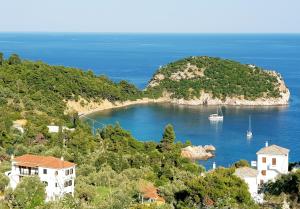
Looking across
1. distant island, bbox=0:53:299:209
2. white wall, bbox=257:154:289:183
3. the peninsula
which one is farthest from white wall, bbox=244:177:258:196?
the peninsula

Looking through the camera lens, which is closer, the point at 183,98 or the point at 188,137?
the point at 188,137

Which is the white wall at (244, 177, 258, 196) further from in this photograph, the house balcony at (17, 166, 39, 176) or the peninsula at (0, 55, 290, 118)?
the peninsula at (0, 55, 290, 118)

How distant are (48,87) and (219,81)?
28.0m

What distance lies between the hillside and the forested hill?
21.8ft

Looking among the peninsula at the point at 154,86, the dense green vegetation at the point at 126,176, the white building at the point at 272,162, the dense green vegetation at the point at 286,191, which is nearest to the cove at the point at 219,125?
the peninsula at the point at 154,86

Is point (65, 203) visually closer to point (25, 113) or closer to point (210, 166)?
point (210, 166)

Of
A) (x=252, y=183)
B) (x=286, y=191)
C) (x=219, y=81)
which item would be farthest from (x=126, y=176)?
(x=219, y=81)

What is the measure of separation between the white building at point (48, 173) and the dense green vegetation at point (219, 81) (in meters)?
58.3

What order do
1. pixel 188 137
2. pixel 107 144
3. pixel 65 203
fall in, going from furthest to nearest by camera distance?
pixel 188 137 < pixel 107 144 < pixel 65 203

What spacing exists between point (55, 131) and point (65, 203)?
28915 mm

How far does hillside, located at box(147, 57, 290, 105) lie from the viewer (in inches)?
3524

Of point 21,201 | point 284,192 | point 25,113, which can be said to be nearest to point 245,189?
point 284,192

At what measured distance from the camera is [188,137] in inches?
2544

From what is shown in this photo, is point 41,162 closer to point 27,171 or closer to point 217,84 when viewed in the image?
point 27,171
